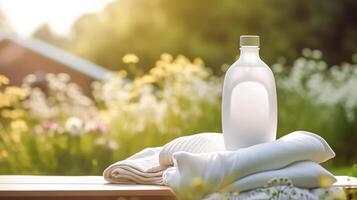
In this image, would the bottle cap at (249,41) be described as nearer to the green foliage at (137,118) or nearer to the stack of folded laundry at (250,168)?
the stack of folded laundry at (250,168)

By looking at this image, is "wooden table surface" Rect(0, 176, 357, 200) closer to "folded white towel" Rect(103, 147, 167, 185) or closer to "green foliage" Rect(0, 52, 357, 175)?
"folded white towel" Rect(103, 147, 167, 185)

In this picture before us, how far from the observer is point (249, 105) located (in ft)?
7.86

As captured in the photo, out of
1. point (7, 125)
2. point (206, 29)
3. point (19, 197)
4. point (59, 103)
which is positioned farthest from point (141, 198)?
point (206, 29)

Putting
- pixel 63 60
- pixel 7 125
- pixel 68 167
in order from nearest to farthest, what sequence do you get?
pixel 68 167, pixel 7 125, pixel 63 60

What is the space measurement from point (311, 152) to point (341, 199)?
10.0 inches

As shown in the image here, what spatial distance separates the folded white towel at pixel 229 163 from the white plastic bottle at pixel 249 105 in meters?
0.12

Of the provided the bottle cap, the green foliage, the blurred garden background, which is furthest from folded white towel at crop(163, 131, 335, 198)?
the green foliage

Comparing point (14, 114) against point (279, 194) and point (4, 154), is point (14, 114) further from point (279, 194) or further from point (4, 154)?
point (279, 194)

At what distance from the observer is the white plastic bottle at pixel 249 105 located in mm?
2391

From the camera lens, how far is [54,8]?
7.71 m

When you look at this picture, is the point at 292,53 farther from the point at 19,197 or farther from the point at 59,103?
the point at 19,197

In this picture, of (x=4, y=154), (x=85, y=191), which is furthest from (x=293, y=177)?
(x=4, y=154)

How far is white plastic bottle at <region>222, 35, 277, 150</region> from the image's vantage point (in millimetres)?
2391

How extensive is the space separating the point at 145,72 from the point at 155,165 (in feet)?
16.1
